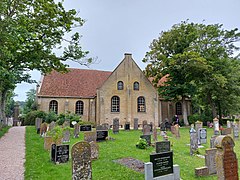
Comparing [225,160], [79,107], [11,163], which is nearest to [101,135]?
[11,163]

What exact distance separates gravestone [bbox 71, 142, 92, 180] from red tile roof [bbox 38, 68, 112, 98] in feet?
81.9

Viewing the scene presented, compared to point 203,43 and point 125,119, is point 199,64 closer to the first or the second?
point 203,43

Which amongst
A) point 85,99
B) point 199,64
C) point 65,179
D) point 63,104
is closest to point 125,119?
point 85,99

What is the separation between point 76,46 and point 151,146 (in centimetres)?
1169

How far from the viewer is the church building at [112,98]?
90.3 feet

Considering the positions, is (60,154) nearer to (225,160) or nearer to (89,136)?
(89,136)

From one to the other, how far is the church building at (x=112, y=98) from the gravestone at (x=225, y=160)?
74.3ft

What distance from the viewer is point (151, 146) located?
38.6 ft

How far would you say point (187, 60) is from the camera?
85.3 ft

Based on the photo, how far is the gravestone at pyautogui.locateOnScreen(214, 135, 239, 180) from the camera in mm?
4616

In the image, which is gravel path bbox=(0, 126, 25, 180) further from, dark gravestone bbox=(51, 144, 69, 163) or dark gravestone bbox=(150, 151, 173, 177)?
dark gravestone bbox=(150, 151, 173, 177)

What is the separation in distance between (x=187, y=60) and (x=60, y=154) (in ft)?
72.9

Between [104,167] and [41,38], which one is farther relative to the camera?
[41,38]

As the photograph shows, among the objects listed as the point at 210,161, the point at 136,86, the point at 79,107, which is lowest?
the point at 210,161
